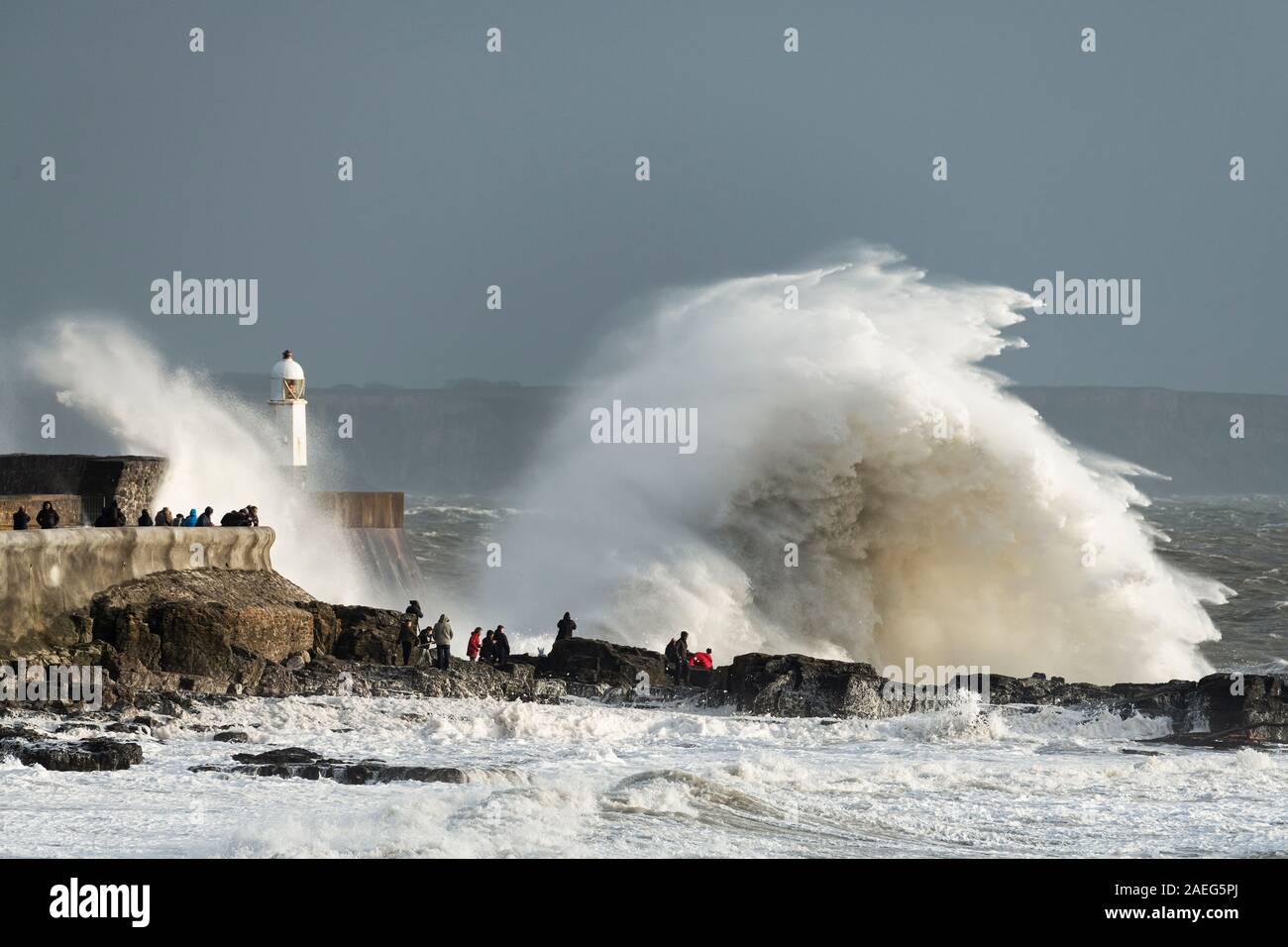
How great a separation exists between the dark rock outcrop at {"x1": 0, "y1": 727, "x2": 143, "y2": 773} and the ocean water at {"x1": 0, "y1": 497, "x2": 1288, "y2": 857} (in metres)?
0.16

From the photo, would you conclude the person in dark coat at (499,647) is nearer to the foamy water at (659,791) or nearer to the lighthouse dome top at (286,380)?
the foamy water at (659,791)

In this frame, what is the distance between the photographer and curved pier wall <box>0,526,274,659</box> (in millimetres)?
14188

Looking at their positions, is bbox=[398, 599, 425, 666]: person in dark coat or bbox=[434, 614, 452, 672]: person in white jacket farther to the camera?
bbox=[398, 599, 425, 666]: person in dark coat

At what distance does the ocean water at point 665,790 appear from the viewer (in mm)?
9508

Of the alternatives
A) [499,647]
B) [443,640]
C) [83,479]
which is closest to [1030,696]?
[499,647]

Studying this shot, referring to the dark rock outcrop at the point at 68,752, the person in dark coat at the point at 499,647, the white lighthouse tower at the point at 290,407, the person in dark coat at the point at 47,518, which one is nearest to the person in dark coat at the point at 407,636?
the person in dark coat at the point at 499,647

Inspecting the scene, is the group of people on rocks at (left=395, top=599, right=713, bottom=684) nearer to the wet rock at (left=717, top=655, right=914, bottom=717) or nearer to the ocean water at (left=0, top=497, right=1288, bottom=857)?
the wet rock at (left=717, top=655, right=914, bottom=717)

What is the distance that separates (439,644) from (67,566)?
3.70 metres

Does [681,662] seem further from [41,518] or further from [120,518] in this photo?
[41,518]

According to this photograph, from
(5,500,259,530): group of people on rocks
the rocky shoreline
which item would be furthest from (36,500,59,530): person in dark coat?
the rocky shoreline
